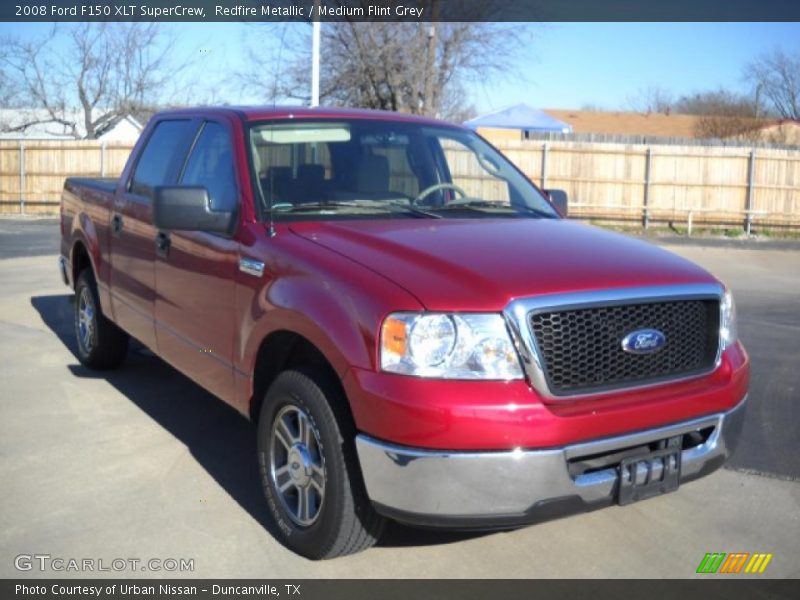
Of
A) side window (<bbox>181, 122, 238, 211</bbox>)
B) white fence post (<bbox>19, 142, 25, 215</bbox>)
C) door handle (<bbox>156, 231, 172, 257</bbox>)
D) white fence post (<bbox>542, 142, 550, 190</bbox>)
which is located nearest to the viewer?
side window (<bbox>181, 122, 238, 211</bbox>)

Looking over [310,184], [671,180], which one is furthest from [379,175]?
[671,180]

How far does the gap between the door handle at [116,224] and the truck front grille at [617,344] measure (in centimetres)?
356

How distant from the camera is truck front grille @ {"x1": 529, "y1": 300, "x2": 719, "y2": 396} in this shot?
322 centimetres

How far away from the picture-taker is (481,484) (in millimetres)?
3076

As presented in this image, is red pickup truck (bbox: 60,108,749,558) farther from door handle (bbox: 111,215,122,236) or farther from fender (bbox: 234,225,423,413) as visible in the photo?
door handle (bbox: 111,215,122,236)

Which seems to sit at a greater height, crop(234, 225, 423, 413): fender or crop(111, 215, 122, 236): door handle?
crop(111, 215, 122, 236): door handle

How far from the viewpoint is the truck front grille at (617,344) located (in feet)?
10.6

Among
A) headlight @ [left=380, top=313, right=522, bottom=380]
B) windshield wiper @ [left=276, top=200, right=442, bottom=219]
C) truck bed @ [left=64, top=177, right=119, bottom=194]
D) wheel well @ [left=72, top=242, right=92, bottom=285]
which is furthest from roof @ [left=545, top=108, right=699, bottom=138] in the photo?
headlight @ [left=380, top=313, right=522, bottom=380]

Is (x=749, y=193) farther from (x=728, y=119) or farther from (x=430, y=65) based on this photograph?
(x=728, y=119)

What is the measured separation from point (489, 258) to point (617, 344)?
0.61 meters

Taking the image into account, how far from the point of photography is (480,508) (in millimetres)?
3096

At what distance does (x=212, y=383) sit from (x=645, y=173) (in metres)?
19.6

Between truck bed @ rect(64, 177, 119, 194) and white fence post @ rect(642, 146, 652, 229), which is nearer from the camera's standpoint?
truck bed @ rect(64, 177, 119, 194)

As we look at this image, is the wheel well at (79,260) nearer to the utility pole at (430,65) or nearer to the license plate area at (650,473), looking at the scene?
the license plate area at (650,473)
